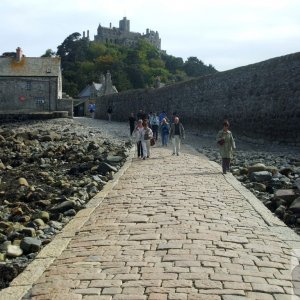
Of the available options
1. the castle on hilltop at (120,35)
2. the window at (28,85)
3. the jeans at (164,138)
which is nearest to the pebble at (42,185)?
the jeans at (164,138)

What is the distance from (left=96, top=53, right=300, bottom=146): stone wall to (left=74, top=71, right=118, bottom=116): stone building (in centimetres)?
3223

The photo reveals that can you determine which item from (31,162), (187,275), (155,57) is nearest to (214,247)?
(187,275)

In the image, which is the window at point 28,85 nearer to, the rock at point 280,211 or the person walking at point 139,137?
the person walking at point 139,137

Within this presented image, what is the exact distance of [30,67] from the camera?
53.3 meters

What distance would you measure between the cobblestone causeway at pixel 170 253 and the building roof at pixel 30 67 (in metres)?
45.3

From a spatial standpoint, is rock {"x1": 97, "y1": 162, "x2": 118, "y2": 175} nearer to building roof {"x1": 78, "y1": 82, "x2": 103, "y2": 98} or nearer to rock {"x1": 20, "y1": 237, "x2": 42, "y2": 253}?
rock {"x1": 20, "y1": 237, "x2": 42, "y2": 253}

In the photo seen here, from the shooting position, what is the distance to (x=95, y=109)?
180 feet

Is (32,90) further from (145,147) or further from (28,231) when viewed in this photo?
(28,231)

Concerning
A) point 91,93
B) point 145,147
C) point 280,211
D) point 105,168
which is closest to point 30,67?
point 91,93

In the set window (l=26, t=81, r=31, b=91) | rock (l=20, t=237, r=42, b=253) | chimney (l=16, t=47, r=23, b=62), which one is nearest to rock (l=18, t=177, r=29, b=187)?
rock (l=20, t=237, r=42, b=253)

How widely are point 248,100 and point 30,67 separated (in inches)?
1394

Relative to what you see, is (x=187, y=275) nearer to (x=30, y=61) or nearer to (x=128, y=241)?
(x=128, y=241)

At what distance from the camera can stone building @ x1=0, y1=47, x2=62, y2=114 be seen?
171ft

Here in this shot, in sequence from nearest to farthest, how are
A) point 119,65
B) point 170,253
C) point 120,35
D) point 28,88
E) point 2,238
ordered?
1. point 170,253
2. point 2,238
3. point 28,88
4. point 119,65
5. point 120,35
